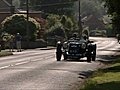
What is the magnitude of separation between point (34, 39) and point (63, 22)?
26090 mm

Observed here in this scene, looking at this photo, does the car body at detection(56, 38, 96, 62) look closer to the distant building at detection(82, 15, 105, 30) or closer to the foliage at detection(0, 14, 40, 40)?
the foliage at detection(0, 14, 40, 40)

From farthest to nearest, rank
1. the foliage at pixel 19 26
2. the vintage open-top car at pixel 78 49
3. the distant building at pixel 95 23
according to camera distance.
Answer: the distant building at pixel 95 23, the foliage at pixel 19 26, the vintage open-top car at pixel 78 49

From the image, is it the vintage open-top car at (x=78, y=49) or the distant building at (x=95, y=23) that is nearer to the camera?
the vintage open-top car at (x=78, y=49)

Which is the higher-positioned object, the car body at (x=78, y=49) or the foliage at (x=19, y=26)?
the foliage at (x=19, y=26)

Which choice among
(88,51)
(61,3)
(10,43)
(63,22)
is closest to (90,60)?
(88,51)

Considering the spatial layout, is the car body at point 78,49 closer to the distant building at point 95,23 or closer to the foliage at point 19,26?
the foliage at point 19,26

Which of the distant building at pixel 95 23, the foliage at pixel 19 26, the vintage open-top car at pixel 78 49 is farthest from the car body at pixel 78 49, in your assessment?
the distant building at pixel 95 23

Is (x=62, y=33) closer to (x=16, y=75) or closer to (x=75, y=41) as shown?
(x=75, y=41)

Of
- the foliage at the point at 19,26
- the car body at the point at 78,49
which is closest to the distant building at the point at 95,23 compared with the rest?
the foliage at the point at 19,26

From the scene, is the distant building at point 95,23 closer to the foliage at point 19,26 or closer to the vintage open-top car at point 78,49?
the foliage at point 19,26

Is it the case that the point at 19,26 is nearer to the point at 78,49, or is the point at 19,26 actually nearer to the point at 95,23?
the point at 78,49

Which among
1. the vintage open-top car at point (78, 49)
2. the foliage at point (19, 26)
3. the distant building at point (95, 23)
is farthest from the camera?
the distant building at point (95, 23)

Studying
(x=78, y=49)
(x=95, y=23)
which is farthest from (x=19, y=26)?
(x=95, y=23)

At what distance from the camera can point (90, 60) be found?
101 feet
